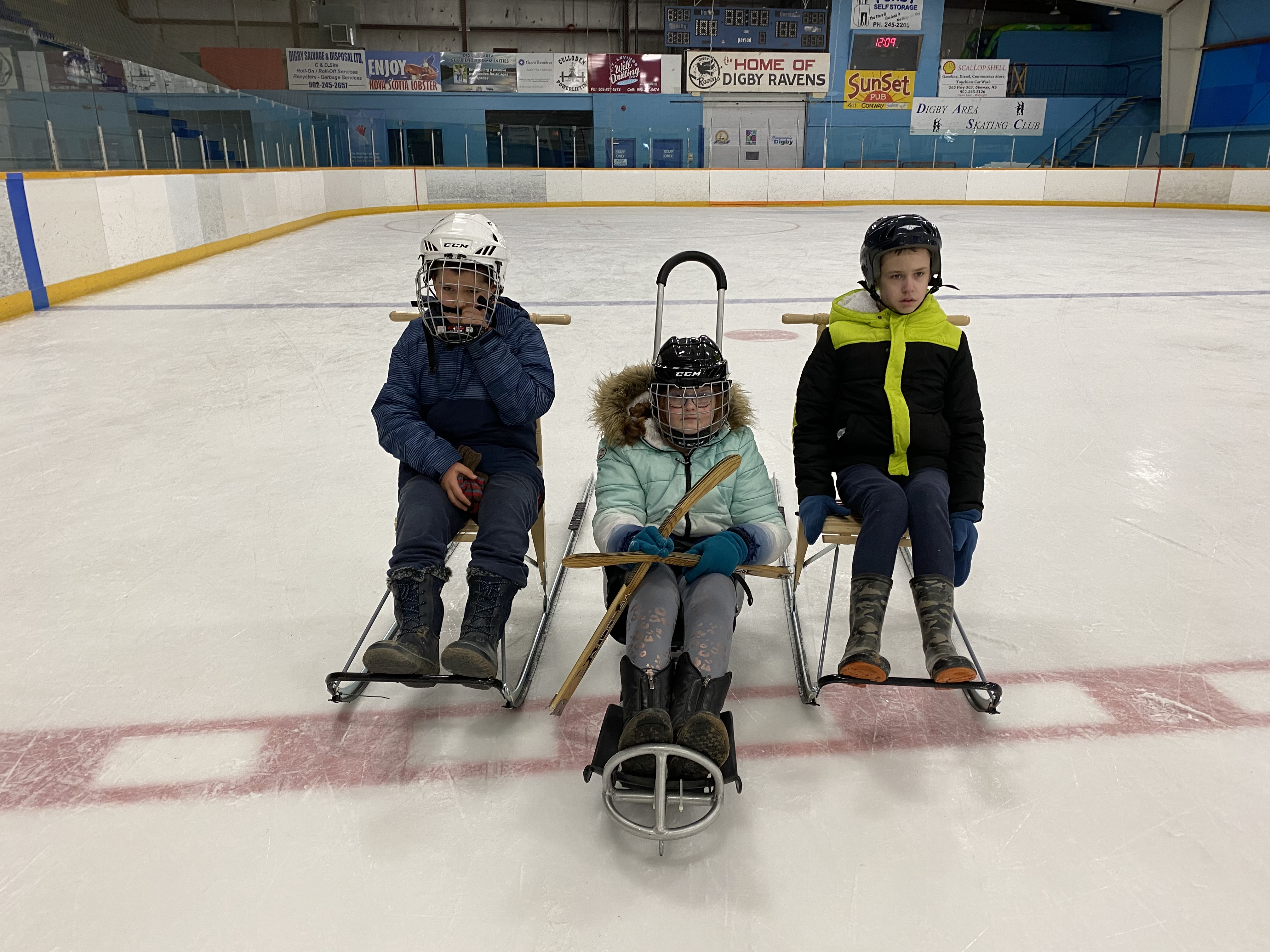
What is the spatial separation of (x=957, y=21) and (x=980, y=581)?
2750cm

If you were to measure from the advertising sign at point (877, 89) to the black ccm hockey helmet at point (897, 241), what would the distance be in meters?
22.2

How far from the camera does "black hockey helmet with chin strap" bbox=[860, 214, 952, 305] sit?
2.05 metres

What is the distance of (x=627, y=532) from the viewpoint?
6.15 ft

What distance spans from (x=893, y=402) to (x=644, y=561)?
78cm

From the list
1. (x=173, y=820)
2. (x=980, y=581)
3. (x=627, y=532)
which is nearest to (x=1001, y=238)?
(x=980, y=581)

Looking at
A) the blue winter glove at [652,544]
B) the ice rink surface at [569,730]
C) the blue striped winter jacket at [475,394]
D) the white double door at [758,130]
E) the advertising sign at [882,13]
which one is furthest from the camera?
the advertising sign at [882,13]

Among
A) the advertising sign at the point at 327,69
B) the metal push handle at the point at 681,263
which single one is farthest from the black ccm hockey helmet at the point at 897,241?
the advertising sign at the point at 327,69

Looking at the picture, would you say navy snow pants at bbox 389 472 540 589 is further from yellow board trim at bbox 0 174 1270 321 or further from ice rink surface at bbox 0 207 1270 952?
yellow board trim at bbox 0 174 1270 321

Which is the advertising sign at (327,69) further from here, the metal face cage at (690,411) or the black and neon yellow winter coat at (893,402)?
the metal face cage at (690,411)

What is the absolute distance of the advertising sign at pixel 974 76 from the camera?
22.0 meters

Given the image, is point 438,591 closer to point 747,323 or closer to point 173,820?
point 173,820

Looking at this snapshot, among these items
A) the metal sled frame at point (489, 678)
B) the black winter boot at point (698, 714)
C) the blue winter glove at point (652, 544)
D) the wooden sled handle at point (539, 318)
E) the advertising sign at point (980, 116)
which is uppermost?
the advertising sign at point (980, 116)

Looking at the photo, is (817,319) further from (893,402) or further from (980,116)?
(980,116)

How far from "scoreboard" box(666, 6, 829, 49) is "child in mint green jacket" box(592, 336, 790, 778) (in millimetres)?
22095
